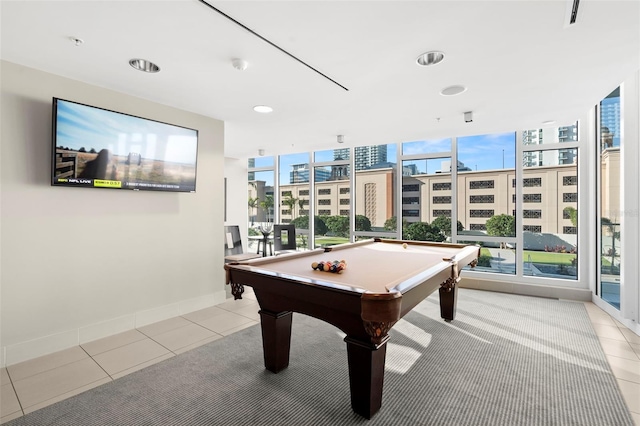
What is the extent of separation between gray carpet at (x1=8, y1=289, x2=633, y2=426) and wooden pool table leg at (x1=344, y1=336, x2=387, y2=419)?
85 mm

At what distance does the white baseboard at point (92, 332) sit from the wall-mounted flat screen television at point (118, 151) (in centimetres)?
138

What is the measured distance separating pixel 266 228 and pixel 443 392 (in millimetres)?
5336

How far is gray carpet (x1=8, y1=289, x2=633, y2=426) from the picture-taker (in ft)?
6.41

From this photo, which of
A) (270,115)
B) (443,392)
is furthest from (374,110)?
(443,392)

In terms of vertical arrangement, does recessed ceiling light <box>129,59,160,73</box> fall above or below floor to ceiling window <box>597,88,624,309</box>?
above

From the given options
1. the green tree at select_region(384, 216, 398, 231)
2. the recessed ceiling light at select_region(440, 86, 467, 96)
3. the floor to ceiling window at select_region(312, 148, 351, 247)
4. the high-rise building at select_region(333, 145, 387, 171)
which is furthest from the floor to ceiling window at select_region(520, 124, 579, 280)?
the floor to ceiling window at select_region(312, 148, 351, 247)

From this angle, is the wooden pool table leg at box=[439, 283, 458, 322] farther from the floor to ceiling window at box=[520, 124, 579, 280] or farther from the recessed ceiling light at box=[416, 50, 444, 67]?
the recessed ceiling light at box=[416, 50, 444, 67]

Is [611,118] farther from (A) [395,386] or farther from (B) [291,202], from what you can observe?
(B) [291,202]

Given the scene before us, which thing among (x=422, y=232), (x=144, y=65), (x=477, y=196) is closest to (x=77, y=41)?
(x=144, y=65)

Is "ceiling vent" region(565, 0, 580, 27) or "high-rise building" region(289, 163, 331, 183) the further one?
"high-rise building" region(289, 163, 331, 183)

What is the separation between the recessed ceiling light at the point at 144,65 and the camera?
2580 millimetres

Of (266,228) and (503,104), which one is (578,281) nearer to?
(503,104)

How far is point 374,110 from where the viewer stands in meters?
3.83

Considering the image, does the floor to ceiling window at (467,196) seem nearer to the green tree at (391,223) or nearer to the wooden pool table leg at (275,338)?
the green tree at (391,223)
